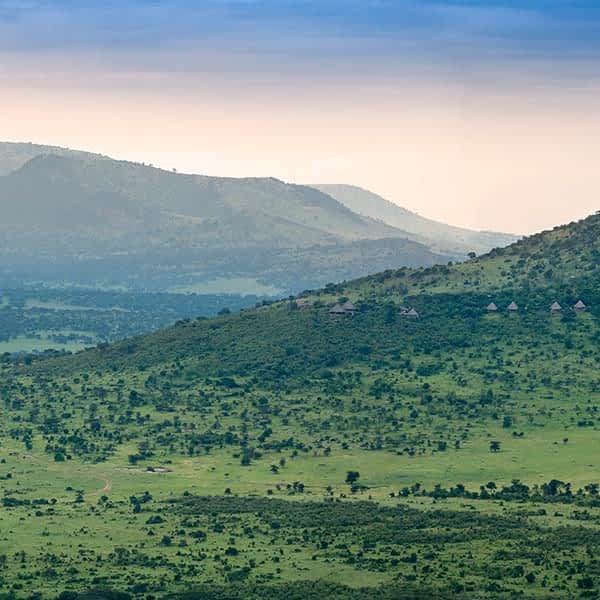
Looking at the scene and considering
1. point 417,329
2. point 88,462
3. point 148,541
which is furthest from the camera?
point 417,329

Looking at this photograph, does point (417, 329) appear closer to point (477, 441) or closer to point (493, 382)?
point (493, 382)

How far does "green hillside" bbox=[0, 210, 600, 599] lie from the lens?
104 metres

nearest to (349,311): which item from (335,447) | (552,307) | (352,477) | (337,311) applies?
(337,311)

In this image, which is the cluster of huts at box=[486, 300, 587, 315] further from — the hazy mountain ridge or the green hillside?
the hazy mountain ridge

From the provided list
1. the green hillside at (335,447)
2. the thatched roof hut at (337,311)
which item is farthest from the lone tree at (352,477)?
the thatched roof hut at (337,311)

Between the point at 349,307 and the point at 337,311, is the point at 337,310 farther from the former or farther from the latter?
the point at 349,307

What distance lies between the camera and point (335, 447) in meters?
146

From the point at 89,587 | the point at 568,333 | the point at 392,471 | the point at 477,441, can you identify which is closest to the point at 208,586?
the point at 89,587

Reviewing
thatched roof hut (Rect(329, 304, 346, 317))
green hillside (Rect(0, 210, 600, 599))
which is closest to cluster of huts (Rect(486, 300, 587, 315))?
green hillside (Rect(0, 210, 600, 599))

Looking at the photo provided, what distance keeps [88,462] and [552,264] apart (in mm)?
65826

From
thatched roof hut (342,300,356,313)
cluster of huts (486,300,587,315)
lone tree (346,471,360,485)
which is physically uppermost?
cluster of huts (486,300,587,315)

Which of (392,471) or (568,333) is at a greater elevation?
(568,333)

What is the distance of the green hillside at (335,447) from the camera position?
342 feet

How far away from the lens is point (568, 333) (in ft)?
559
